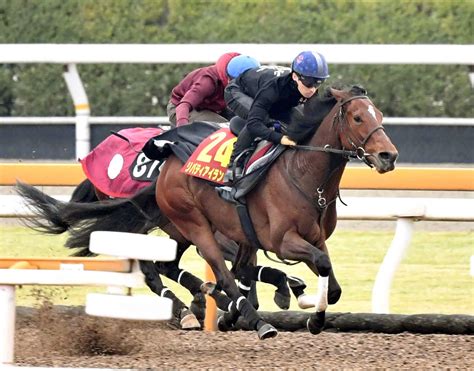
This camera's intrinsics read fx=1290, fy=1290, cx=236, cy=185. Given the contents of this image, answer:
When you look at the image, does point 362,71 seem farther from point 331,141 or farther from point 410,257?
point 331,141

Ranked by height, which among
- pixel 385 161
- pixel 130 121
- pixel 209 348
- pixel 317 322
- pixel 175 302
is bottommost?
pixel 209 348

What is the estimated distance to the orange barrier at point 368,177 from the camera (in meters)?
6.62

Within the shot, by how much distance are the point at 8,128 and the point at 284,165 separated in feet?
7.18

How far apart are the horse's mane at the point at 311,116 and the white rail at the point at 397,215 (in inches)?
25.1

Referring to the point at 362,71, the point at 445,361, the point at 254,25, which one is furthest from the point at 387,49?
the point at 254,25

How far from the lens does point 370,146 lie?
553cm

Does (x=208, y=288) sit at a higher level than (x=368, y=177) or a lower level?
lower

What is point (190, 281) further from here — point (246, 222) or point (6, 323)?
point (6, 323)

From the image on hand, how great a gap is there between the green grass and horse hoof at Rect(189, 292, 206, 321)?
0.83m

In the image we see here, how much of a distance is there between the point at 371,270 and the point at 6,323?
488 cm

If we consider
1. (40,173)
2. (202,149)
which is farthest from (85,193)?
(202,149)

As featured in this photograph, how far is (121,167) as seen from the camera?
6.82 m

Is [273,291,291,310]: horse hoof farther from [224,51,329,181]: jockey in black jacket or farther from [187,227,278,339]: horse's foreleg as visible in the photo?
[224,51,329,181]: jockey in black jacket

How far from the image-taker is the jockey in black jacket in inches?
231
